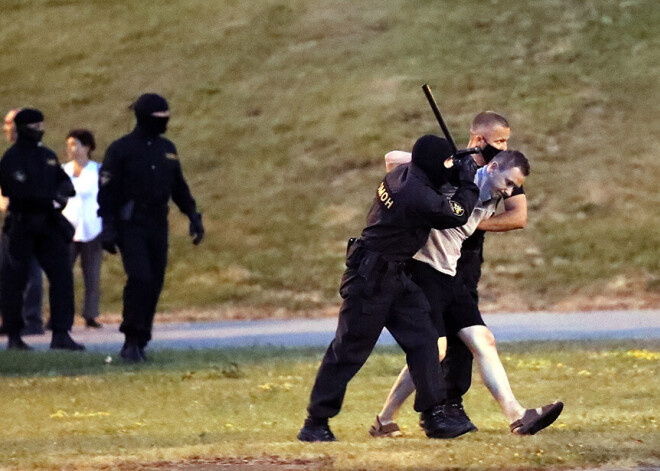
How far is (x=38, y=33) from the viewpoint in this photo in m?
31.5

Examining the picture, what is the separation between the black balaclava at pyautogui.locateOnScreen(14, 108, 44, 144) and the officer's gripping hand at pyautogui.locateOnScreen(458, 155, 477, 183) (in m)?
6.75

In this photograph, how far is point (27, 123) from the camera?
14.5 meters

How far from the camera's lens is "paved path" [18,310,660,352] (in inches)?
601

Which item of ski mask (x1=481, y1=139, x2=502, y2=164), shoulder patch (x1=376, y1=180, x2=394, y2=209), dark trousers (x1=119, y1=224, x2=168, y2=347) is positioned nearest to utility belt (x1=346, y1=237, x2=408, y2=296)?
shoulder patch (x1=376, y1=180, x2=394, y2=209)

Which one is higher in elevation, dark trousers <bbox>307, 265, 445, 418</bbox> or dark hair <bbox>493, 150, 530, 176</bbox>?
dark hair <bbox>493, 150, 530, 176</bbox>

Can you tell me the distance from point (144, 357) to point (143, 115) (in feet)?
6.46

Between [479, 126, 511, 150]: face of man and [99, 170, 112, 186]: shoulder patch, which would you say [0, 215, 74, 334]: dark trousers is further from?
[479, 126, 511, 150]: face of man

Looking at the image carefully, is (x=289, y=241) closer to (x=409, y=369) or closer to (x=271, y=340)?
(x=271, y=340)

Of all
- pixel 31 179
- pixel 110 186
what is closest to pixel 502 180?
pixel 110 186

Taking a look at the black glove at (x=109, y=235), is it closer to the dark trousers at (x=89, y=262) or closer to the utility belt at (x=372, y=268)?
the dark trousers at (x=89, y=262)

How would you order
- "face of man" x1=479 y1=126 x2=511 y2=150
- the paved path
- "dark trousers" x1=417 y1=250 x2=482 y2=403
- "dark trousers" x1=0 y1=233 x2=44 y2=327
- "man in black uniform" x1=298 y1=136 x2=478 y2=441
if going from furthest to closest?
"dark trousers" x1=0 y1=233 x2=44 y2=327 < the paved path < "dark trousers" x1=417 y1=250 x2=482 y2=403 < "face of man" x1=479 y1=126 x2=511 y2=150 < "man in black uniform" x1=298 y1=136 x2=478 y2=441

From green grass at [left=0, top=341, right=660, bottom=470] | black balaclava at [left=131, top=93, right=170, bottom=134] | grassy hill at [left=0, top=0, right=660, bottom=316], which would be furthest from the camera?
grassy hill at [left=0, top=0, right=660, bottom=316]

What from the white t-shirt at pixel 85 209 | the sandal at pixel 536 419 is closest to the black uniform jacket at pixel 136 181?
the white t-shirt at pixel 85 209

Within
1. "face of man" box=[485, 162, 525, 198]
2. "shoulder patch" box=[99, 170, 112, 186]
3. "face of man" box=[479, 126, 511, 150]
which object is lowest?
"shoulder patch" box=[99, 170, 112, 186]
